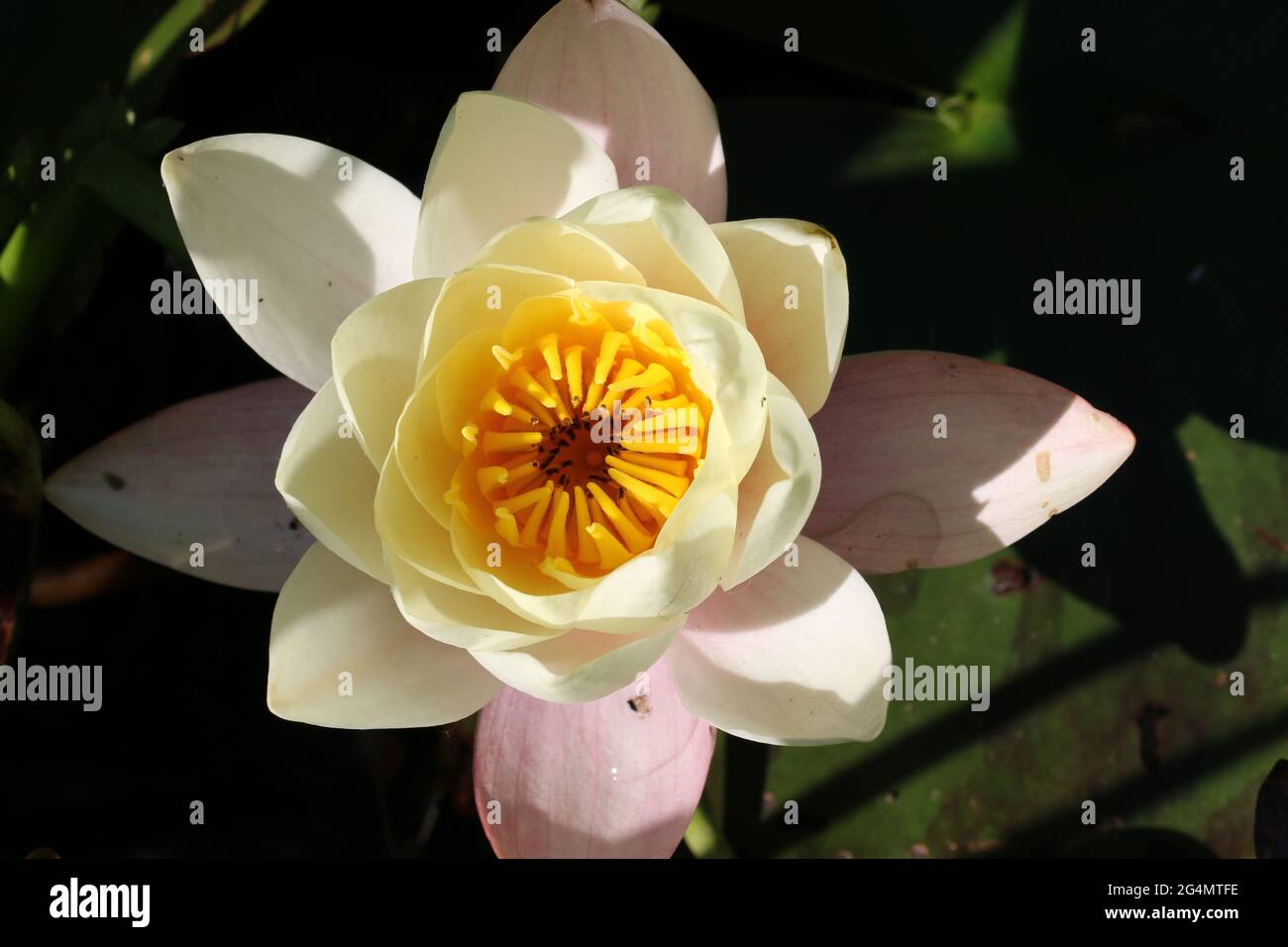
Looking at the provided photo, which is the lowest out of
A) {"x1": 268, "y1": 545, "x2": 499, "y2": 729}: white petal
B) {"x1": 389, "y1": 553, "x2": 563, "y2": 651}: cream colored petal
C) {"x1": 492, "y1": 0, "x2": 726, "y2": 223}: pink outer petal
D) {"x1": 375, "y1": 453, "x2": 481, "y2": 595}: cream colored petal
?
{"x1": 268, "y1": 545, "x2": 499, "y2": 729}: white petal

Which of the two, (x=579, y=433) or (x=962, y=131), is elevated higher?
(x=962, y=131)

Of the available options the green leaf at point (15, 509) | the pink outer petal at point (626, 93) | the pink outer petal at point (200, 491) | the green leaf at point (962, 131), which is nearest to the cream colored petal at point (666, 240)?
the pink outer petal at point (626, 93)

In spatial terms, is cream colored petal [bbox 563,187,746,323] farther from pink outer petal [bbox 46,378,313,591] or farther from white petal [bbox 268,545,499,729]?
pink outer petal [bbox 46,378,313,591]

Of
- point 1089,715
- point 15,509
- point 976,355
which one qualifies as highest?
point 976,355

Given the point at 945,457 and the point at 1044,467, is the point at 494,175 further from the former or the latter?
the point at 1044,467

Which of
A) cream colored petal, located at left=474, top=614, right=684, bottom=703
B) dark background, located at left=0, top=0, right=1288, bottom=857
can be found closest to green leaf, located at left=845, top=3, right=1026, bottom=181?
dark background, located at left=0, top=0, right=1288, bottom=857

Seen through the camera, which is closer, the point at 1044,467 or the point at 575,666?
the point at 575,666

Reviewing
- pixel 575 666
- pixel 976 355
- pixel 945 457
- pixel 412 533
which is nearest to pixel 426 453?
pixel 412 533
